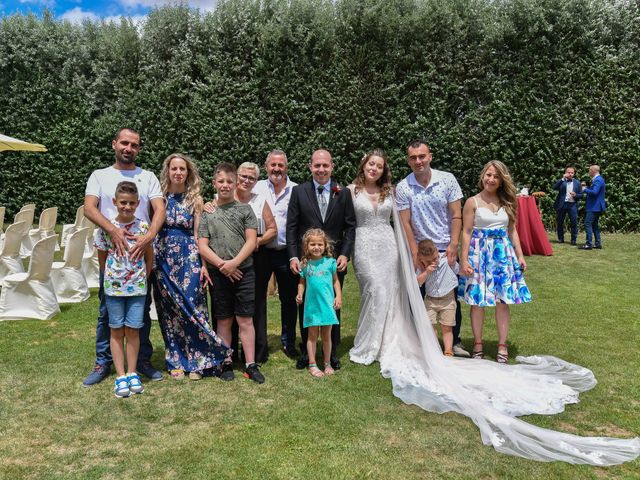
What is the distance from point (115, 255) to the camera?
12.6 ft

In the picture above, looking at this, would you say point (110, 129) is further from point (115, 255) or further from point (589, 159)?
point (589, 159)

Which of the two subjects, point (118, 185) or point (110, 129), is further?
point (110, 129)

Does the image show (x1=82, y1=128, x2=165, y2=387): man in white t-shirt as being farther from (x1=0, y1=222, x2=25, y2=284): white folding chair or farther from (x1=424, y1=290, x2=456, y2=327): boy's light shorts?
(x1=0, y1=222, x2=25, y2=284): white folding chair

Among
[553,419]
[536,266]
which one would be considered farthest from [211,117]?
[553,419]

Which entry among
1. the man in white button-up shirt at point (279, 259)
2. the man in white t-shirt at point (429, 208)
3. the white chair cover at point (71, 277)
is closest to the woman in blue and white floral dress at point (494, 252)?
the man in white t-shirt at point (429, 208)

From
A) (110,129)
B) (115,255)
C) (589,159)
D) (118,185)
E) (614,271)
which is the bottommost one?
(614,271)

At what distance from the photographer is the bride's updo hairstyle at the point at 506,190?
452cm

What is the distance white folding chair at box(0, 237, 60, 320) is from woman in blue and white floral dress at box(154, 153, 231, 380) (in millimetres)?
2616

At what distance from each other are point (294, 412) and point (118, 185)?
2.10 m

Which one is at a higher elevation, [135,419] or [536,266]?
[536,266]

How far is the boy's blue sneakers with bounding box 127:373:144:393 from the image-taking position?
3865 mm

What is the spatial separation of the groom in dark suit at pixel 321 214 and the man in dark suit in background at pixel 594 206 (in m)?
7.75

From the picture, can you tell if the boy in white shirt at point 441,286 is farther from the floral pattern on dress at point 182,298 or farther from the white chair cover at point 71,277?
the white chair cover at point 71,277

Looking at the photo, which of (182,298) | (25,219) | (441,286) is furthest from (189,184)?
(25,219)
